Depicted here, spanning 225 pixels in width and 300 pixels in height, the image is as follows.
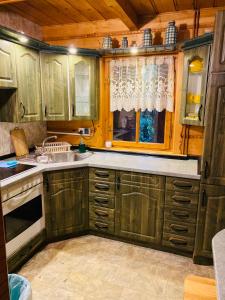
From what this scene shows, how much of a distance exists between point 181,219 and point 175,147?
880 mm

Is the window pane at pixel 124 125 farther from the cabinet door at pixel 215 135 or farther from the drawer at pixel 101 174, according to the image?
the cabinet door at pixel 215 135

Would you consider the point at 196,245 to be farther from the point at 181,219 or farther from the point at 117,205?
the point at 117,205

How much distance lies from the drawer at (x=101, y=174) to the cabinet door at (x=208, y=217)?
93cm

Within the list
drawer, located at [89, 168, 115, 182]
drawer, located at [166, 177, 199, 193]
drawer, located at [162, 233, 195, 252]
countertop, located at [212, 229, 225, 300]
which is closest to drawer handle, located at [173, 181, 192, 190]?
drawer, located at [166, 177, 199, 193]

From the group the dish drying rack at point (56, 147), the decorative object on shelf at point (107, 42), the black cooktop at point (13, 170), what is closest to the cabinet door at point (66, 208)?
the black cooktop at point (13, 170)

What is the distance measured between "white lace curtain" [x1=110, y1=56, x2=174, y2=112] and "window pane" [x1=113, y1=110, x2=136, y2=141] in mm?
115

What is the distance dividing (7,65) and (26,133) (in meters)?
0.97

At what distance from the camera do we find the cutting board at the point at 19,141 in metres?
2.75

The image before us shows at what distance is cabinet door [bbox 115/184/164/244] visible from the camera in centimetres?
245

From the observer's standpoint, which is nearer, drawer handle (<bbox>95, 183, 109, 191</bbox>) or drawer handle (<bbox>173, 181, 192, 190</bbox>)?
drawer handle (<bbox>173, 181, 192, 190</bbox>)

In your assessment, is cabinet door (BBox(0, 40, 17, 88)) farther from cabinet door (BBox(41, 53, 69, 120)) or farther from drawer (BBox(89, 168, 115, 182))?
drawer (BBox(89, 168, 115, 182))

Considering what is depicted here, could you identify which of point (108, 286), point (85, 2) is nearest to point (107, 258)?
point (108, 286)

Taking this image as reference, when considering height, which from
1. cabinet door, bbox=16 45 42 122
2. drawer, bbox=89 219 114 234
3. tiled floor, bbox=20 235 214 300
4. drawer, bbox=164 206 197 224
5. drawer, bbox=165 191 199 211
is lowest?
tiled floor, bbox=20 235 214 300

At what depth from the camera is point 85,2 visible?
7.75 feet
